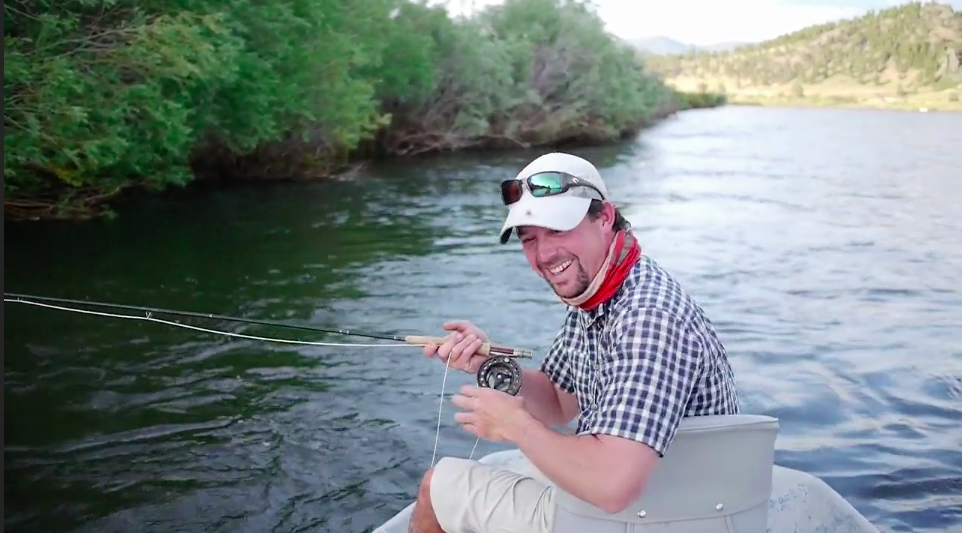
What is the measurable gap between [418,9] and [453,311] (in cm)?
2393

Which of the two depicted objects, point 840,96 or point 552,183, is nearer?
point 552,183

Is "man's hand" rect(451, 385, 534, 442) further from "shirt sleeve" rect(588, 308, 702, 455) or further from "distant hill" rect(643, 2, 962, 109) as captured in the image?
"distant hill" rect(643, 2, 962, 109)

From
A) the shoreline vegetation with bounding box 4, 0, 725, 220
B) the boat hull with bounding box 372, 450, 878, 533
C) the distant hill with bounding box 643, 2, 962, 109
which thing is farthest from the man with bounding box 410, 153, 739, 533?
the distant hill with bounding box 643, 2, 962, 109

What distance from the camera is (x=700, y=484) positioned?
2.80 m

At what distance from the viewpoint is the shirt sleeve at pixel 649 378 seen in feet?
8.42

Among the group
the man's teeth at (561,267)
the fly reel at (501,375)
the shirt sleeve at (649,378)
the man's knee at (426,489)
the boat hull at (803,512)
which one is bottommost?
the boat hull at (803,512)

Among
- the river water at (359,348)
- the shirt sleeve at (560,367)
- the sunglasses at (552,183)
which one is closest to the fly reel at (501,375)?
the shirt sleeve at (560,367)

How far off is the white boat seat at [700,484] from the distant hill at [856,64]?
82185 millimetres

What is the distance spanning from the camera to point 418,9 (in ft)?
106

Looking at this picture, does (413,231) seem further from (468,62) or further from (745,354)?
(468,62)

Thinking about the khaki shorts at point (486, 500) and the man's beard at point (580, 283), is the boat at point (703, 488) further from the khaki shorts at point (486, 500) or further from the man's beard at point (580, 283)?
the man's beard at point (580, 283)

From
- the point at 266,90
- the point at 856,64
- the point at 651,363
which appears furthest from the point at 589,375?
the point at 856,64

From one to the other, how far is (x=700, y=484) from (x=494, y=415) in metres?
0.62

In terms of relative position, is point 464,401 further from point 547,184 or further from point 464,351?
point 547,184
